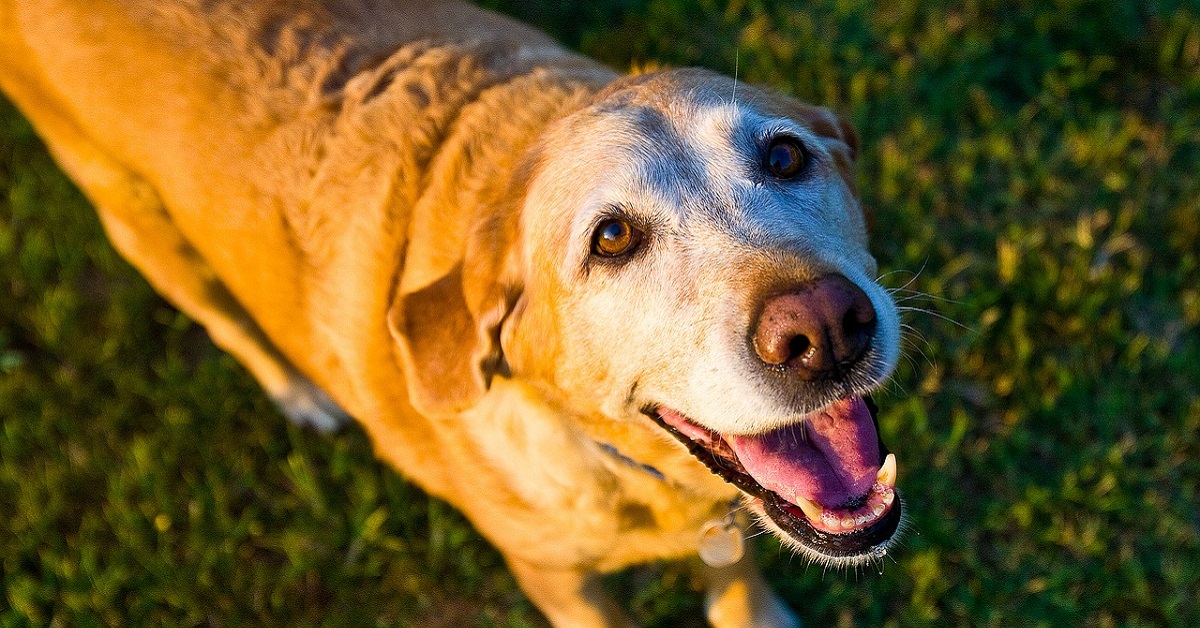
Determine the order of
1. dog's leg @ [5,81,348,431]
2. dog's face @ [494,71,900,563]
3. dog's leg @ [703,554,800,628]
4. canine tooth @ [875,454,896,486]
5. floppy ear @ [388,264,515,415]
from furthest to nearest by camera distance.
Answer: dog's leg @ [5,81,348,431], dog's leg @ [703,554,800,628], floppy ear @ [388,264,515,415], canine tooth @ [875,454,896,486], dog's face @ [494,71,900,563]

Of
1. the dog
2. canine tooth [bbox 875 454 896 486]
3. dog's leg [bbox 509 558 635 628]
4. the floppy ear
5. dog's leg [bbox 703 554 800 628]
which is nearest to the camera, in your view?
the dog

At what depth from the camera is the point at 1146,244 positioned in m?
4.05

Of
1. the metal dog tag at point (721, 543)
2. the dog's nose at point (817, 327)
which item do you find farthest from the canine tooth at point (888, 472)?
the metal dog tag at point (721, 543)

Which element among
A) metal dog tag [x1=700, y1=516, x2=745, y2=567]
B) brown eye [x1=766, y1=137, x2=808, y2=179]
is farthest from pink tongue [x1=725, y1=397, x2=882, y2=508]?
brown eye [x1=766, y1=137, x2=808, y2=179]

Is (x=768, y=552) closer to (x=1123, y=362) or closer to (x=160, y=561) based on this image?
(x=1123, y=362)

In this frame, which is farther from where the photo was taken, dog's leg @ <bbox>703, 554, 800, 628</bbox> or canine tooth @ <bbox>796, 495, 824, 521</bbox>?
dog's leg @ <bbox>703, 554, 800, 628</bbox>

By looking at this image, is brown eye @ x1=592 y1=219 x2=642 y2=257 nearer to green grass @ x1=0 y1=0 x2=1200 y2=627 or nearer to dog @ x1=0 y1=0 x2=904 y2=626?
dog @ x1=0 y1=0 x2=904 y2=626

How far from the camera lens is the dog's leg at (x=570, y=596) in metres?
3.12

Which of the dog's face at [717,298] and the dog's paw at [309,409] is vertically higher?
the dog's face at [717,298]

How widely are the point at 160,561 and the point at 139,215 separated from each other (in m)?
1.44

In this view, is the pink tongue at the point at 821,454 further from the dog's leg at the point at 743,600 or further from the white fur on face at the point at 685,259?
the dog's leg at the point at 743,600

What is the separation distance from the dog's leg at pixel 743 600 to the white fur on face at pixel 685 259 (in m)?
1.21

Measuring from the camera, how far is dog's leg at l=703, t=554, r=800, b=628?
3.36 metres

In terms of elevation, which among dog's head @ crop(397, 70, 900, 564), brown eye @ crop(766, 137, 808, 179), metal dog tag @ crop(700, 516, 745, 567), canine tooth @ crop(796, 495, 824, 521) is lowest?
metal dog tag @ crop(700, 516, 745, 567)
